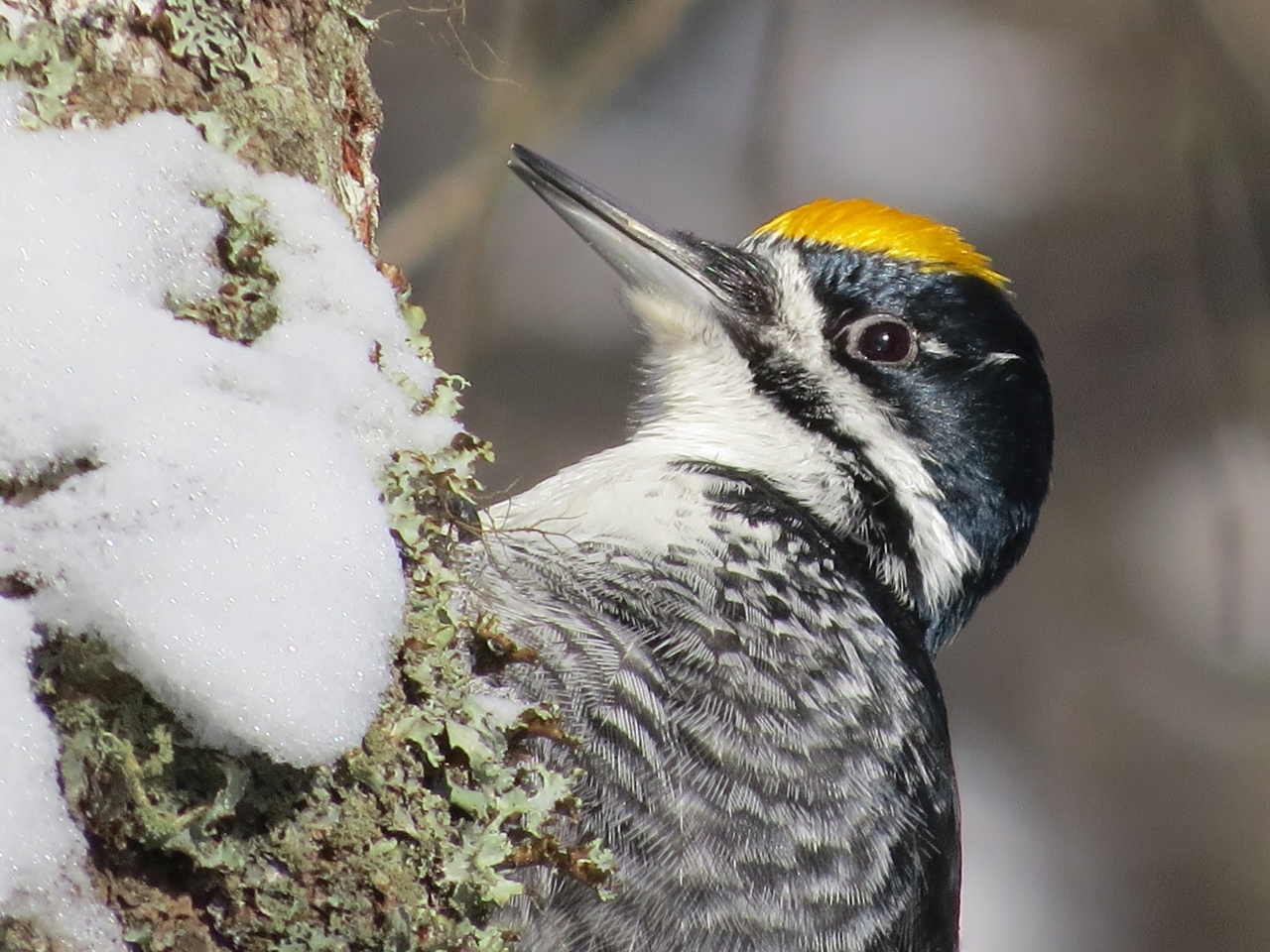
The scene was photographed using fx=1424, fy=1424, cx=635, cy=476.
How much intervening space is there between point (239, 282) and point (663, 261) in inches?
49.6

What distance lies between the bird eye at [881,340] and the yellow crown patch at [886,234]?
0.13 meters

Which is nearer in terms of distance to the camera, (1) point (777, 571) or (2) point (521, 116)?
(1) point (777, 571)

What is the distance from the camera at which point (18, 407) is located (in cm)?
113

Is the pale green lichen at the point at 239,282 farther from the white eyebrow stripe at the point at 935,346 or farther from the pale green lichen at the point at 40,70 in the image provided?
the white eyebrow stripe at the point at 935,346

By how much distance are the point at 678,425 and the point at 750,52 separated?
9.46 feet

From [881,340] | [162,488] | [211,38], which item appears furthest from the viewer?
[881,340]

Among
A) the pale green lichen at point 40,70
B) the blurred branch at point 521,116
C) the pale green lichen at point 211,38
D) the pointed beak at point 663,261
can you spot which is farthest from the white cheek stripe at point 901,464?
the blurred branch at point 521,116

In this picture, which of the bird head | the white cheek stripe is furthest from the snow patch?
the white cheek stripe

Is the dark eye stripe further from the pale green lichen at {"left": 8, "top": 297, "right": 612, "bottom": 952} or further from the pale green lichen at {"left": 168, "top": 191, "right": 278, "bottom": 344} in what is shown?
the pale green lichen at {"left": 168, "top": 191, "right": 278, "bottom": 344}

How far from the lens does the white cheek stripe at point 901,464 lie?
236 centimetres

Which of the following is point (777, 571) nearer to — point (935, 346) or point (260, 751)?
point (935, 346)

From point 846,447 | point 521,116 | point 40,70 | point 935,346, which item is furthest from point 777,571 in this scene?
point 521,116

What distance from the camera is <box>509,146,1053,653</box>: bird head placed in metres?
2.33

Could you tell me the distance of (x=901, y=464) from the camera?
2.38m
